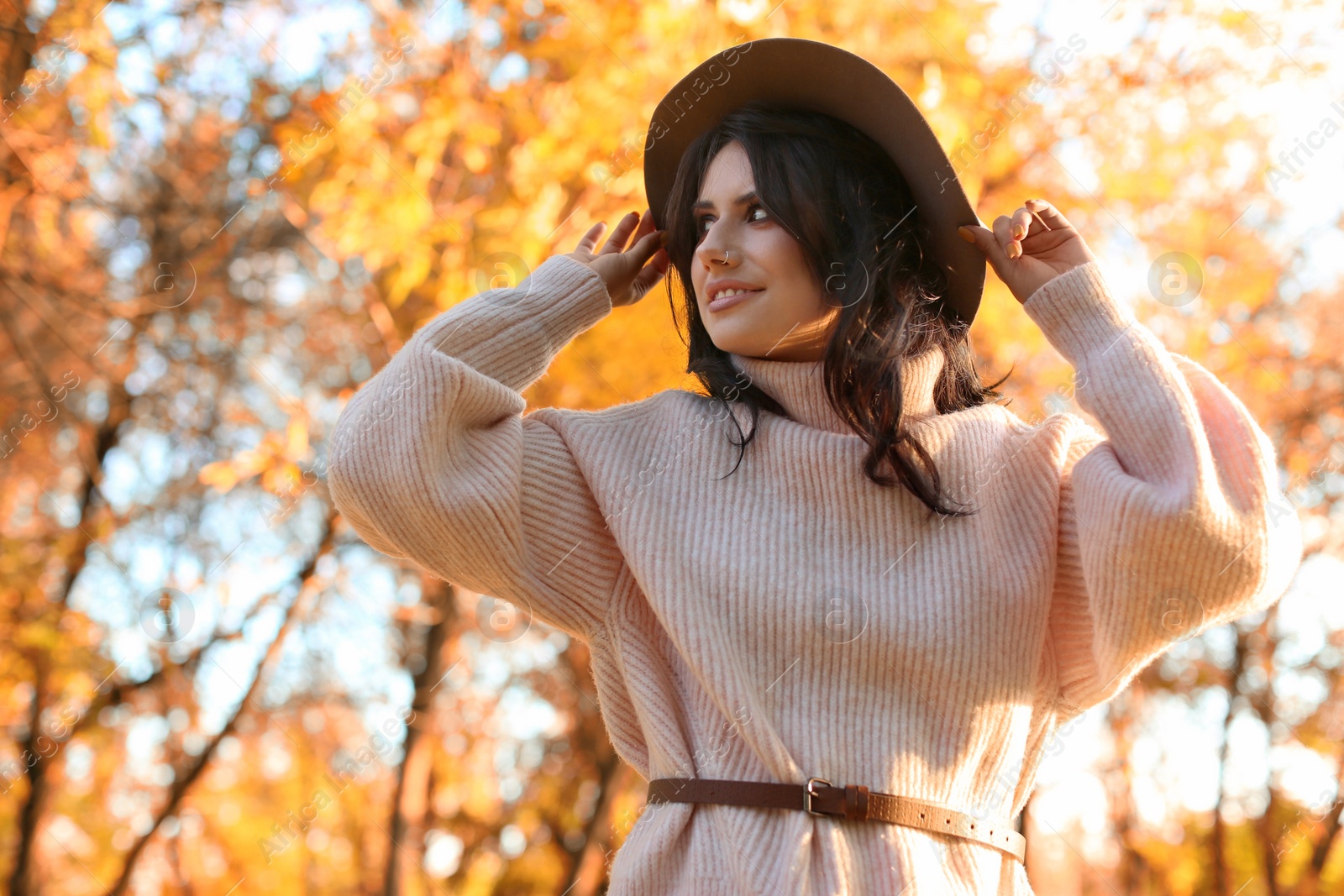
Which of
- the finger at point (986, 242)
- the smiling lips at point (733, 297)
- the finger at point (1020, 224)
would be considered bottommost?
the smiling lips at point (733, 297)

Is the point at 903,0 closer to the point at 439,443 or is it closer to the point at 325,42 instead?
the point at 325,42

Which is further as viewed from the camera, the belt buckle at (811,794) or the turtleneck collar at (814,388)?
the turtleneck collar at (814,388)

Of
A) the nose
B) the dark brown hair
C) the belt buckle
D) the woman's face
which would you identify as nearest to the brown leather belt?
the belt buckle

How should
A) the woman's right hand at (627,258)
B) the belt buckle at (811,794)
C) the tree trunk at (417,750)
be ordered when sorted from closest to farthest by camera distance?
the belt buckle at (811,794) → the woman's right hand at (627,258) → the tree trunk at (417,750)

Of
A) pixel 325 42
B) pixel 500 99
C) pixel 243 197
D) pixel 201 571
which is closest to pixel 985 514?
pixel 500 99

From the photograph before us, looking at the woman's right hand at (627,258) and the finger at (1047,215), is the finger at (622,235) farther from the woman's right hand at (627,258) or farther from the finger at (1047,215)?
the finger at (1047,215)

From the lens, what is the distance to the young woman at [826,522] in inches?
65.4

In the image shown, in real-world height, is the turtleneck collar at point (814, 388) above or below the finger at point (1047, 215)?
below

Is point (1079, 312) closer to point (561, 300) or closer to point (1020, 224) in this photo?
point (1020, 224)

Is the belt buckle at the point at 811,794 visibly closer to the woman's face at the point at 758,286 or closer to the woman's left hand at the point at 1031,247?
the woman's face at the point at 758,286

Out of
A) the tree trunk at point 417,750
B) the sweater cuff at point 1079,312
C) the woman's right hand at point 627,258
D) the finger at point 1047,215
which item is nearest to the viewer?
the sweater cuff at point 1079,312

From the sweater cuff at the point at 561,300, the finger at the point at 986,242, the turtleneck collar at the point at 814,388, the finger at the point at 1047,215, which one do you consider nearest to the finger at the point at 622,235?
the sweater cuff at the point at 561,300

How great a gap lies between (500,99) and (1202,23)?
2.73m

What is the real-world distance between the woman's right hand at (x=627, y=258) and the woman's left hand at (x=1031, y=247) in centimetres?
55
